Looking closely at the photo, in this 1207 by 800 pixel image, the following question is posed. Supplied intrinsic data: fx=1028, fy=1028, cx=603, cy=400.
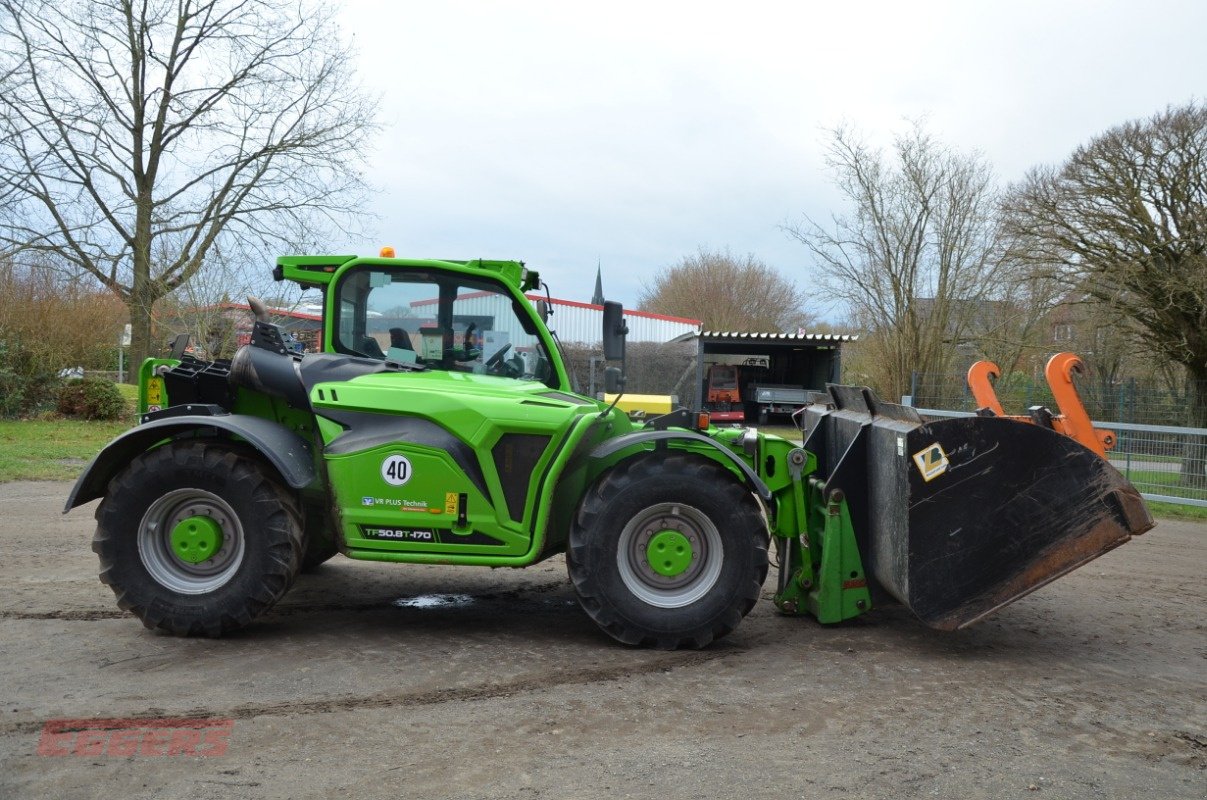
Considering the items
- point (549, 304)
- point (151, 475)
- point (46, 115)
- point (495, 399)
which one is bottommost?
point (151, 475)

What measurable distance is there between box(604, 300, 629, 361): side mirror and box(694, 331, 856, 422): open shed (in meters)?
22.2

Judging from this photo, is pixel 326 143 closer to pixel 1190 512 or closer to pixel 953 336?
pixel 953 336

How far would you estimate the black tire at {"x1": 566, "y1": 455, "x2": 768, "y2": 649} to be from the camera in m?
5.41

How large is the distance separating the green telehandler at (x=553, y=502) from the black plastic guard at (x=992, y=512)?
10 mm

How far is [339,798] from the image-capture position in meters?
3.53

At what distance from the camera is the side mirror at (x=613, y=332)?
555 centimetres

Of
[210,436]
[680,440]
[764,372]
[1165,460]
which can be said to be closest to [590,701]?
[680,440]

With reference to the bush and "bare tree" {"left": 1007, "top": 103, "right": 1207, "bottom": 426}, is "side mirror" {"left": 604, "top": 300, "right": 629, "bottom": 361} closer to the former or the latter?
"bare tree" {"left": 1007, "top": 103, "right": 1207, "bottom": 426}

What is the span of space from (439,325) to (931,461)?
9.35 feet

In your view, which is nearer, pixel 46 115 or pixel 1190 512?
pixel 1190 512

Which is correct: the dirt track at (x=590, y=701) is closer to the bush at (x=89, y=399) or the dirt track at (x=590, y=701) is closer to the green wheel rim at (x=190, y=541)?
the green wheel rim at (x=190, y=541)

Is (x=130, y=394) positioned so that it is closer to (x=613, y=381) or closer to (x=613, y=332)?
(x=613, y=381)

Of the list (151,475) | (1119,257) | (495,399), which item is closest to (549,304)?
(495,399)

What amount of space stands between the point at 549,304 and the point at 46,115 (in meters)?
19.3
